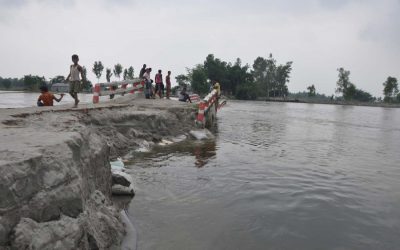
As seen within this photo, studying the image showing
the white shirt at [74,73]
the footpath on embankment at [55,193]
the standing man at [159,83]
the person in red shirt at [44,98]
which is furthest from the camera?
the standing man at [159,83]

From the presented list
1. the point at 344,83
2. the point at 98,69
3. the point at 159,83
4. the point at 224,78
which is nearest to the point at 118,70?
the point at 98,69

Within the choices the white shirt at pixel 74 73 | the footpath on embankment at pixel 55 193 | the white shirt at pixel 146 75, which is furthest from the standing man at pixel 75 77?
the white shirt at pixel 146 75

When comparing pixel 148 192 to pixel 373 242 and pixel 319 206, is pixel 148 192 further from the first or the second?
pixel 373 242

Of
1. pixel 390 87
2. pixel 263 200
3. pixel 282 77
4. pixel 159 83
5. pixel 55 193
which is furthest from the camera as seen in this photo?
pixel 282 77

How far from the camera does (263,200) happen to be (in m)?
6.05

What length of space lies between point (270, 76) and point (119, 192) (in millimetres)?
116362

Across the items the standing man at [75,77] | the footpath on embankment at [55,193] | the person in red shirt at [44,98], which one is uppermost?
the standing man at [75,77]

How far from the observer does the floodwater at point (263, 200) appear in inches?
180

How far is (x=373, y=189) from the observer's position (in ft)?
22.9

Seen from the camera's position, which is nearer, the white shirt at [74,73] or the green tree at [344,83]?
the white shirt at [74,73]

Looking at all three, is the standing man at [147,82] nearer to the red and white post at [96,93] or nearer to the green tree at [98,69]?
the red and white post at [96,93]

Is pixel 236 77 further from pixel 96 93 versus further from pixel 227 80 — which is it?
pixel 96 93

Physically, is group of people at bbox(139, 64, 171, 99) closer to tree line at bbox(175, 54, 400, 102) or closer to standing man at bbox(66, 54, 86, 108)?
standing man at bbox(66, 54, 86, 108)

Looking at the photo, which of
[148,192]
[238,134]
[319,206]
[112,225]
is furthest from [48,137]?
[238,134]
